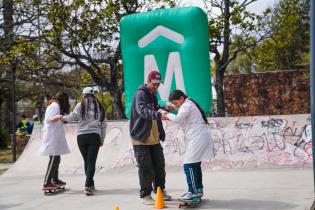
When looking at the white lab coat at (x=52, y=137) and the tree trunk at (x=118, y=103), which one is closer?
the white lab coat at (x=52, y=137)

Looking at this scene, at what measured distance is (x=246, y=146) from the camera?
370 inches

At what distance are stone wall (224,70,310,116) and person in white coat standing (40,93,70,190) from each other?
1486cm

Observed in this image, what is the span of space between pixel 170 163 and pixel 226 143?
48.5 inches

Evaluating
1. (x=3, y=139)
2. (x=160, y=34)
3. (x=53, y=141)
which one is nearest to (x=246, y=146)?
(x=160, y=34)

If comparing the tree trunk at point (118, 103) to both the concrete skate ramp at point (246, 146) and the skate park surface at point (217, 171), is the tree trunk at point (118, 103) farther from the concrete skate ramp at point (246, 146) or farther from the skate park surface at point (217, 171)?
the concrete skate ramp at point (246, 146)

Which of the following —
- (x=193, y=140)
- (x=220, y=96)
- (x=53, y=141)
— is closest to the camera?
(x=193, y=140)

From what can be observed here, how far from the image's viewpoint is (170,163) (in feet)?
32.0

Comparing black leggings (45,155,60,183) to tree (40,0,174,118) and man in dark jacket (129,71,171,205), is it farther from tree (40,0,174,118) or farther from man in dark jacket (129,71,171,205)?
tree (40,0,174,118)

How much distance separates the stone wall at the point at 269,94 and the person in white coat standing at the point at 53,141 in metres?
14.9

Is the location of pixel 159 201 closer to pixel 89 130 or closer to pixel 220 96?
pixel 89 130

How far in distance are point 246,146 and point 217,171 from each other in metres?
0.78

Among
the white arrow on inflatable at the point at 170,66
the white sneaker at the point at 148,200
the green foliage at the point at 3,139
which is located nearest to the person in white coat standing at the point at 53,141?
the white arrow on inflatable at the point at 170,66

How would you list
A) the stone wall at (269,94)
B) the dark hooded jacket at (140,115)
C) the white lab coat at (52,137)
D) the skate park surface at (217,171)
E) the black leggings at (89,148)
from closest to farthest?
the dark hooded jacket at (140,115), the skate park surface at (217,171), the black leggings at (89,148), the white lab coat at (52,137), the stone wall at (269,94)

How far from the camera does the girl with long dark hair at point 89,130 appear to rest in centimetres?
739
